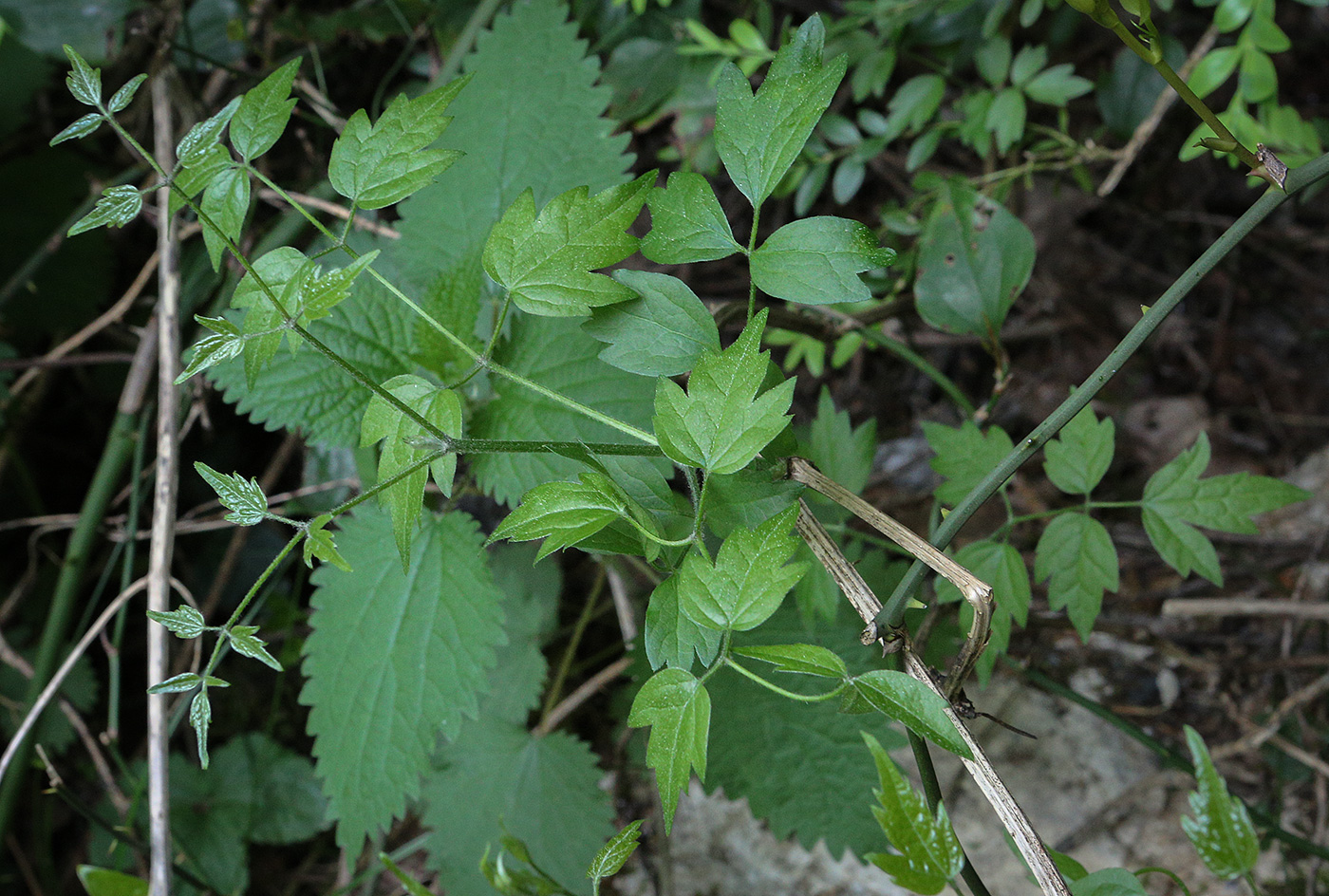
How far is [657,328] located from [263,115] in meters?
0.45

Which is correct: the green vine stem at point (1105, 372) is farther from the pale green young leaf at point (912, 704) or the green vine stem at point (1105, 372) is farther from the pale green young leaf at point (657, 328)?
the pale green young leaf at point (657, 328)

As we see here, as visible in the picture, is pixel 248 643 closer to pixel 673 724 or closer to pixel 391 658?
pixel 673 724

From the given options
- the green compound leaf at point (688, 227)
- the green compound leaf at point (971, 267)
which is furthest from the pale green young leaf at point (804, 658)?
the green compound leaf at point (971, 267)

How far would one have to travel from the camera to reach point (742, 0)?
187cm

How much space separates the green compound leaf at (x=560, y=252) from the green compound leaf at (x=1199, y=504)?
2.41 feet

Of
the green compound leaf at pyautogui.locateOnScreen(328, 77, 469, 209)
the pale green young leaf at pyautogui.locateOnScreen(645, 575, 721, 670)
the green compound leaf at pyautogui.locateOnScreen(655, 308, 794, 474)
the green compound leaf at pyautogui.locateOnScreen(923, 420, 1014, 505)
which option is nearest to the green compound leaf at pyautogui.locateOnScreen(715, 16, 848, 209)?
the green compound leaf at pyautogui.locateOnScreen(655, 308, 794, 474)

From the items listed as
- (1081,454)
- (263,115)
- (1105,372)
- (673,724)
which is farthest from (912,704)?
(263,115)

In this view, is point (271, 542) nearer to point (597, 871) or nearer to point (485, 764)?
point (485, 764)

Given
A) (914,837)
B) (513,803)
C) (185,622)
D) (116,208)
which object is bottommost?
(513,803)

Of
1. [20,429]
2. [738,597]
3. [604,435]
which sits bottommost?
[20,429]

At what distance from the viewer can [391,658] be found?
4.01 feet

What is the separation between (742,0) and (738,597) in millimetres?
1587

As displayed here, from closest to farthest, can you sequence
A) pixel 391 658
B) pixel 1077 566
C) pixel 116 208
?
pixel 116 208 < pixel 1077 566 < pixel 391 658

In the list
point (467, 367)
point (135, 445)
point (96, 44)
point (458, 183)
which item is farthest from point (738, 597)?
point (96, 44)
